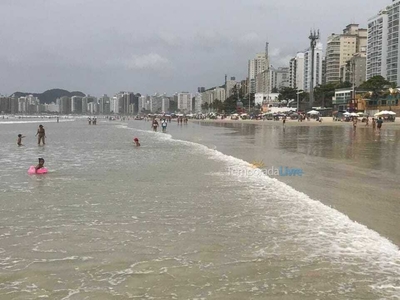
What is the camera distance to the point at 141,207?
8281 mm

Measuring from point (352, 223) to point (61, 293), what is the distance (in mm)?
4761

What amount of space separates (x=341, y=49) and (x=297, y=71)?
87.5 feet

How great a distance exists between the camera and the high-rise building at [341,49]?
523 ft

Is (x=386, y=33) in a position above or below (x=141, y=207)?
above

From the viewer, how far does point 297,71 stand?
184m

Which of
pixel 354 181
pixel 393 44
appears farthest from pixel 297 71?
pixel 354 181

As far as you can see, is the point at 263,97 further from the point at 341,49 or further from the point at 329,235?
the point at 329,235

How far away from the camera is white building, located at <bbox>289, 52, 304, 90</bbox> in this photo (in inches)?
7111

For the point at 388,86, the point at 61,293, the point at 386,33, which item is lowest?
the point at 61,293

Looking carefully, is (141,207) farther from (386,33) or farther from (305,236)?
(386,33)

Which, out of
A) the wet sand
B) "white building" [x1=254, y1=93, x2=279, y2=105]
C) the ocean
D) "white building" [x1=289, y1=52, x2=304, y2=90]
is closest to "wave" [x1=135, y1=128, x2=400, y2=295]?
the ocean

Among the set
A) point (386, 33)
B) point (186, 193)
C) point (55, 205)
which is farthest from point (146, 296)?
point (386, 33)

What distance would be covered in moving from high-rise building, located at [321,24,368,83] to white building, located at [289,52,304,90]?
17.4 m

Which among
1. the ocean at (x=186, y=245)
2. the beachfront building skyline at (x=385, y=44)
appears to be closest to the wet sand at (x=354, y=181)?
the ocean at (x=186, y=245)
